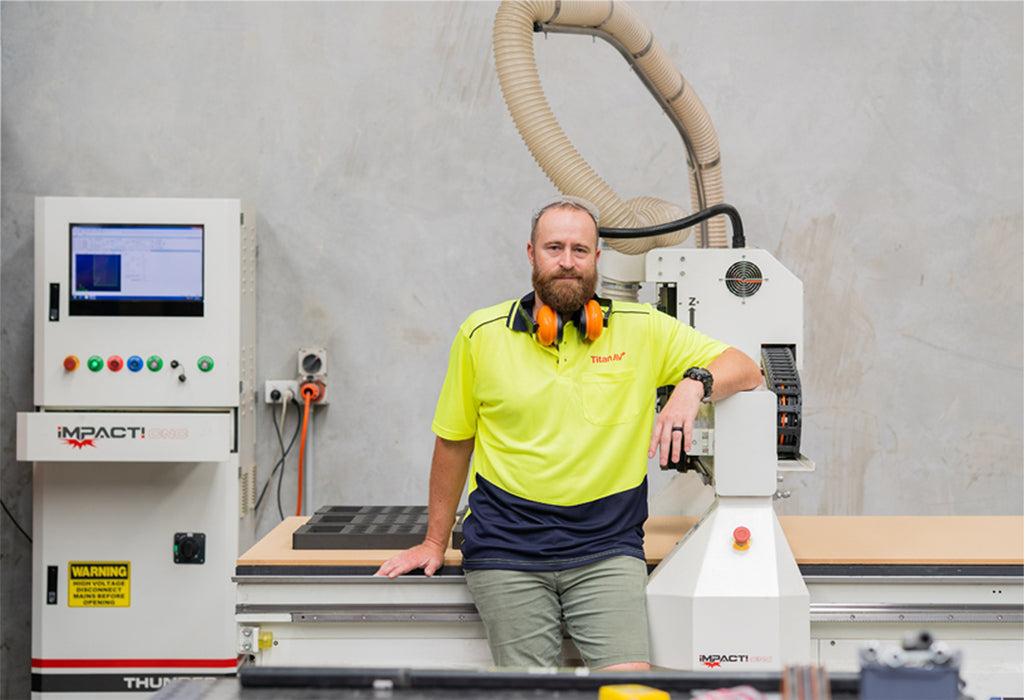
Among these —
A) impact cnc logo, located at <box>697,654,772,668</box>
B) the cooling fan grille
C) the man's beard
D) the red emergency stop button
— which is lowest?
impact cnc logo, located at <box>697,654,772,668</box>

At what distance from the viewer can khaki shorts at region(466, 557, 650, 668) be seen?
2125mm

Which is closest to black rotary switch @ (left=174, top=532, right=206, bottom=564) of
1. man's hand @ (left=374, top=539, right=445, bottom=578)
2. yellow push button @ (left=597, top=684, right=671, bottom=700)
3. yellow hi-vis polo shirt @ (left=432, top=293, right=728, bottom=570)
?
man's hand @ (left=374, top=539, right=445, bottom=578)

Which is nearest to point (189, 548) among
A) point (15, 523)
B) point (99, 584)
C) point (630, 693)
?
point (99, 584)

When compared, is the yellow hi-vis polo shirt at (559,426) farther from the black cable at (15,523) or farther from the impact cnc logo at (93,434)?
the black cable at (15,523)

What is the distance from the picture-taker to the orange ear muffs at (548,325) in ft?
7.20

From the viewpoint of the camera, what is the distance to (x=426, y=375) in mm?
3844

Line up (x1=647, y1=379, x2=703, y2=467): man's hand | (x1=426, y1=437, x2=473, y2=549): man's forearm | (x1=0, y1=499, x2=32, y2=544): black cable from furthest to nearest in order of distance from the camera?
(x1=0, y1=499, x2=32, y2=544): black cable → (x1=426, y1=437, x2=473, y2=549): man's forearm → (x1=647, y1=379, x2=703, y2=467): man's hand

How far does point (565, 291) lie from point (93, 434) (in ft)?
6.09

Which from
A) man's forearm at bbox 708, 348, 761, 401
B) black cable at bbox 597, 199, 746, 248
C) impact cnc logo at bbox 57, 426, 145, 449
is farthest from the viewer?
impact cnc logo at bbox 57, 426, 145, 449

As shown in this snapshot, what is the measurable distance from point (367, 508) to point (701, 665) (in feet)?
3.85

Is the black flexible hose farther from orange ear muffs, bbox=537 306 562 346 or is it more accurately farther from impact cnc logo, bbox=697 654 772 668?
impact cnc logo, bbox=697 654 772 668

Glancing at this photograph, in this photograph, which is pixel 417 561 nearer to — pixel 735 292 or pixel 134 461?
pixel 735 292

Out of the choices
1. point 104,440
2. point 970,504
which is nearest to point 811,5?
point 970,504

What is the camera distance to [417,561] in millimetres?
2283
